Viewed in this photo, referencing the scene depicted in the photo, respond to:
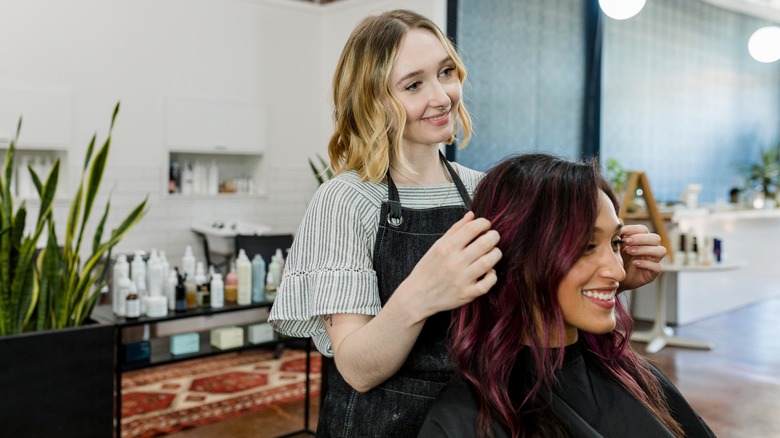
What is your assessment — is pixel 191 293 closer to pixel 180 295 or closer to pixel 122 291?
pixel 180 295

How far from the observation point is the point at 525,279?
1.20 meters

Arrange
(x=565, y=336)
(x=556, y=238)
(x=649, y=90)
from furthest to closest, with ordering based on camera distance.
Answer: (x=649, y=90) → (x=565, y=336) → (x=556, y=238)

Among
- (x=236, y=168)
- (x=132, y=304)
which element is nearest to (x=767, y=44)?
(x=236, y=168)

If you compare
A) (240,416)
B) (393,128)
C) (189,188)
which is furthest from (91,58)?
(393,128)

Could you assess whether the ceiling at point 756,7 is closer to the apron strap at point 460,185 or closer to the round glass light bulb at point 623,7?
→ the round glass light bulb at point 623,7

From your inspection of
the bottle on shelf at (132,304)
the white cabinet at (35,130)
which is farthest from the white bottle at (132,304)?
the white cabinet at (35,130)

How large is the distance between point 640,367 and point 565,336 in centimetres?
30

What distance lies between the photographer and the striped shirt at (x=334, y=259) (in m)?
1.24

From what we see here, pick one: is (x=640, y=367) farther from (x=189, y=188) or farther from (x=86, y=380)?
(x=189, y=188)

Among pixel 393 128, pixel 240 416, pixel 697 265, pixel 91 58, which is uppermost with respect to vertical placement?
pixel 91 58

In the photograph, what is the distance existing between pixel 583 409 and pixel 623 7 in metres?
4.73

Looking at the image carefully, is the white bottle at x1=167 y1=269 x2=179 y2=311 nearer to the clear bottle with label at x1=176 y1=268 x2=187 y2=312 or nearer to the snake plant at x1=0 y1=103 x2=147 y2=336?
the clear bottle with label at x1=176 y1=268 x2=187 y2=312

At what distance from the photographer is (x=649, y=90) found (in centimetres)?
758

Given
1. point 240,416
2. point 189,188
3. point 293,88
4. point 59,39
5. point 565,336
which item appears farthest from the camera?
point 293,88
